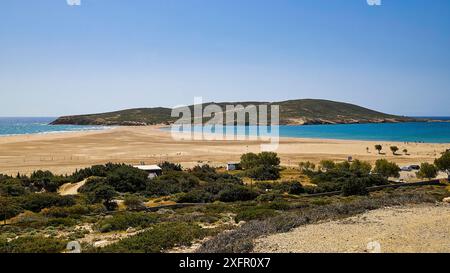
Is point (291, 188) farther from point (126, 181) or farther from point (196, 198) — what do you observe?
point (126, 181)

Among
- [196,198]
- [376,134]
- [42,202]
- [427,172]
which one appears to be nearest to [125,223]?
[42,202]

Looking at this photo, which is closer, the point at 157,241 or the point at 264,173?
the point at 157,241

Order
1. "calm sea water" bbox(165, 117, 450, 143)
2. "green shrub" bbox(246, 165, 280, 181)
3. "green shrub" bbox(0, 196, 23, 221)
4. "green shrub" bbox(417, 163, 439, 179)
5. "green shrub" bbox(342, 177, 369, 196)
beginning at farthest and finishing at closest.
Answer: "calm sea water" bbox(165, 117, 450, 143) < "green shrub" bbox(246, 165, 280, 181) < "green shrub" bbox(417, 163, 439, 179) < "green shrub" bbox(342, 177, 369, 196) < "green shrub" bbox(0, 196, 23, 221)

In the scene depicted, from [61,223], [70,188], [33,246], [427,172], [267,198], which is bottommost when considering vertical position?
[70,188]

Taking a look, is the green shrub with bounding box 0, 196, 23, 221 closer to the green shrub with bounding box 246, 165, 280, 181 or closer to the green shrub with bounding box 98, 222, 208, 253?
the green shrub with bounding box 98, 222, 208, 253

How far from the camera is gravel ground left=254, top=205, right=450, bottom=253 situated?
30.7 ft

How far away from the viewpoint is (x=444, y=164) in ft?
120

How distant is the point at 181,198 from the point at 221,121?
5999 inches

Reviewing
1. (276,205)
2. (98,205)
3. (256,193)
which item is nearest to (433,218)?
(276,205)

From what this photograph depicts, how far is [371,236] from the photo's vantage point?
1052 cm

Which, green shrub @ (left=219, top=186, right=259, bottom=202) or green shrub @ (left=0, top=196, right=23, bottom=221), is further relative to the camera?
green shrub @ (left=219, top=186, right=259, bottom=202)

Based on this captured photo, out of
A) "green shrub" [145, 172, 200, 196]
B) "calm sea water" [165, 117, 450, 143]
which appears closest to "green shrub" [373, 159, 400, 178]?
"green shrub" [145, 172, 200, 196]

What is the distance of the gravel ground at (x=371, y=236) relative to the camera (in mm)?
9359
